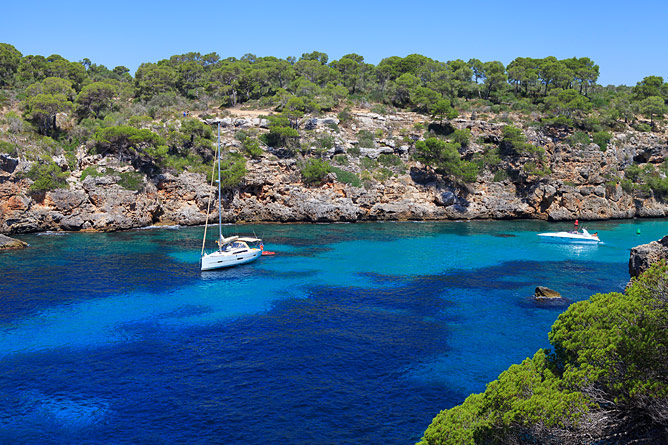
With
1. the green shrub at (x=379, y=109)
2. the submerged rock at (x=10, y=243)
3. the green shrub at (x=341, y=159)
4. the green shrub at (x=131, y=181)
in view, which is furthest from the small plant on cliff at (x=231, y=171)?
the green shrub at (x=379, y=109)

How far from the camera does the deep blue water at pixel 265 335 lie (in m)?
20.8

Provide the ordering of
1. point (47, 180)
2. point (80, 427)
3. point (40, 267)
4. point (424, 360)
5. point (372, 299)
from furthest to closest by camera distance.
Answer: point (47, 180) < point (40, 267) < point (372, 299) < point (424, 360) < point (80, 427)

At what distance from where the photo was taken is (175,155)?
7612cm

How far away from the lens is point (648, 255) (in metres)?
26.4

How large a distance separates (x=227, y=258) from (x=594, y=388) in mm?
39225

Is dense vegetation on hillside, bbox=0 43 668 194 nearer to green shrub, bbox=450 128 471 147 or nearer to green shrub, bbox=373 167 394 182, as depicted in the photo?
green shrub, bbox=450 128 471 147

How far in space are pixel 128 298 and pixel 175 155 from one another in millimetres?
43067

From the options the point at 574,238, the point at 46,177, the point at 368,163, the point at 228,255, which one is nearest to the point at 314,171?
the point at 368,163

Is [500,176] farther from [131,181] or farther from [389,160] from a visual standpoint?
Answer: [131,181]

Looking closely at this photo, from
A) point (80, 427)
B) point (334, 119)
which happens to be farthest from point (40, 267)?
point (334, 119)

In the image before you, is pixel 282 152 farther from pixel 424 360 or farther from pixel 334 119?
pixel 424 360

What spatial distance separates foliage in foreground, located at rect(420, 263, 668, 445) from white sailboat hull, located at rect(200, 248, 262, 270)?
3554cm

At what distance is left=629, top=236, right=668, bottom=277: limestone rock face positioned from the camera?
25.8 m

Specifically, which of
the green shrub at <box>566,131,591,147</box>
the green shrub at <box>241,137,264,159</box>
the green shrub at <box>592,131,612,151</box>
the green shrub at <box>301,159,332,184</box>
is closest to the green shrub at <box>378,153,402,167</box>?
the green shrub at <box>301,159,332,184</box>
